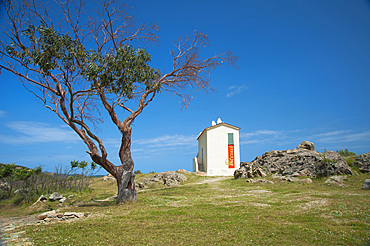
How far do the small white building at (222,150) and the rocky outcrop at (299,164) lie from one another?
7923mm

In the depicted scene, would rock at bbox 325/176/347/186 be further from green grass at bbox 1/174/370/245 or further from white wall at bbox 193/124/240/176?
white wall at bbox 193/124/240/176

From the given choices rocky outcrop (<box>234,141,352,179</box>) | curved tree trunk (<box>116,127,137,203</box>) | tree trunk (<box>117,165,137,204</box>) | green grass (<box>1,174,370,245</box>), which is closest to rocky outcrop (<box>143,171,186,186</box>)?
rocky outcrop (<box>234,141,352,179</box>)

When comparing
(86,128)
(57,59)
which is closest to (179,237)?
(86,128)

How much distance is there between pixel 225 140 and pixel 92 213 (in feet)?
86.2

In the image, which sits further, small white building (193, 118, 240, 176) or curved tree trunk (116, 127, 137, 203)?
small white building (193, 118, 240, 176)

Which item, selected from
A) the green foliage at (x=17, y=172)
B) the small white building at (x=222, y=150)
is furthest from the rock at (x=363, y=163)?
the green foliage at (x=17, y=172)

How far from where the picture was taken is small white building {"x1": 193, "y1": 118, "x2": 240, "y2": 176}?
3425 cm

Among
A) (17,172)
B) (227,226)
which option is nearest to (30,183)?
(17,172)

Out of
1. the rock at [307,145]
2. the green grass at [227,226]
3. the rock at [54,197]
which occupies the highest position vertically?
the rock at [307,145]

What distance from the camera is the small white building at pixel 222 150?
34.2 metres

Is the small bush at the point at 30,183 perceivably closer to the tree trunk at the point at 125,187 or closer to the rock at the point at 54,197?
the rock at the point at 54,197

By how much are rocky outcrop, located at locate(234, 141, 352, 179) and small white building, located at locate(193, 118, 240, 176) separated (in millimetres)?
7923

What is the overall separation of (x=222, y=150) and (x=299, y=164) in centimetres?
1463

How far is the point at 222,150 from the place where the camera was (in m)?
34.6
